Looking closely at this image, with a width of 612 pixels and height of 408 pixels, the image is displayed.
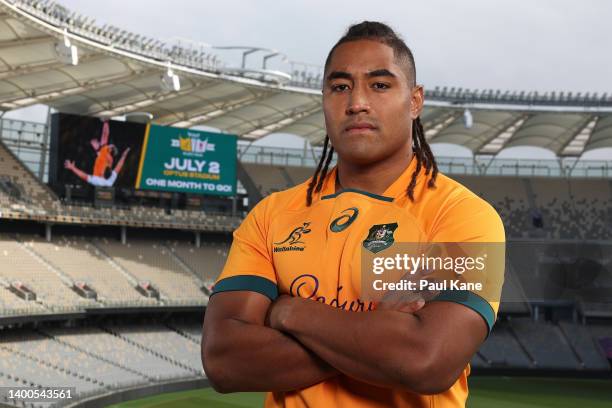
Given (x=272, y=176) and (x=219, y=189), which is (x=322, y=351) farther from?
(x=272, y=176)

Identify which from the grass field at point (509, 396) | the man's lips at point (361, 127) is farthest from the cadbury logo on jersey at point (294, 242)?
the grass field at point (509, 396)

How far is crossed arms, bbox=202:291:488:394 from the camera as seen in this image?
221 cm

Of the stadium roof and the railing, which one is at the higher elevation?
the stadium roof

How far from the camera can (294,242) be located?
2.50m

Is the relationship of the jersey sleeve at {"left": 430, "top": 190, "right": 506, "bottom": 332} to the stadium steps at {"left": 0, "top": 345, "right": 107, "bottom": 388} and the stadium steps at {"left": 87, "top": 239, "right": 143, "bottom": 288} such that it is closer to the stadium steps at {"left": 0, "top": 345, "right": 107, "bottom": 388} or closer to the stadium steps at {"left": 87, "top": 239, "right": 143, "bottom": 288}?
the stadium steps at {"left": 0, "top": 345, "right": 107, "bottom": 388}

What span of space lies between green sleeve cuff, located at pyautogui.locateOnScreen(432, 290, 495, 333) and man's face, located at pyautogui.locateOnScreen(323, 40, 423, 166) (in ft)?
1.80

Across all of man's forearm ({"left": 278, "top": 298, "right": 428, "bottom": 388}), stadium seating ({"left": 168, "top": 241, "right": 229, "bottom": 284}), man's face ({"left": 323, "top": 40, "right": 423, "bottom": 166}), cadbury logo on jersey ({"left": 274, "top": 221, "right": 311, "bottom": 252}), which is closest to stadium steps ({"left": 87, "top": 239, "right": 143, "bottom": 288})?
stadium seating ({"left": 168, "top": 241, "right": 229, "bottom": 284})

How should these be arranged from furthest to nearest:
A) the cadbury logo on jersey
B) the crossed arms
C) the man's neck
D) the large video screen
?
1. the large video screen
2. the man's neck
3. the cadbury logo on jersey
4. the crossed arms

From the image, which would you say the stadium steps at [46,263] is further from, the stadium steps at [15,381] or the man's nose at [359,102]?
the man's nose at [359,102]

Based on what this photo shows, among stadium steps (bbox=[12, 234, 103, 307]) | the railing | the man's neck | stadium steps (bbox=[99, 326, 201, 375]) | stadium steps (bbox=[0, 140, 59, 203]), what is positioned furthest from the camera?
the railing

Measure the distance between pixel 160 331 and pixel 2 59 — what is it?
15877mm

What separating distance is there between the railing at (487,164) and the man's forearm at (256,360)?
4763 cm

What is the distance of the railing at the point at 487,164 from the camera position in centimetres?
5038

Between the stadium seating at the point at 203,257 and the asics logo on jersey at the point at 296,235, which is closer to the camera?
the asics logo on jersey at the point at 296,235
